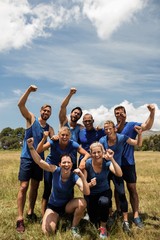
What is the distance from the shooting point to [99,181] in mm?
6957

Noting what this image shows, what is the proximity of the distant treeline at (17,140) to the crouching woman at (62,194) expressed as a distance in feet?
311

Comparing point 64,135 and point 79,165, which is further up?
point 64,135

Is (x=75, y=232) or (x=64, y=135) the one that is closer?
(x=75, y=232)

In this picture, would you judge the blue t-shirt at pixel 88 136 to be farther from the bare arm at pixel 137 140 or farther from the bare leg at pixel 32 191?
the bare leg at pixel 32 191

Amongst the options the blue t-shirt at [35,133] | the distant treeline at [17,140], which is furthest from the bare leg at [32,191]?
the distant treeline at [17,140]

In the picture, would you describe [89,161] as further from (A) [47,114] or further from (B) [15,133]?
(B) [15,133]

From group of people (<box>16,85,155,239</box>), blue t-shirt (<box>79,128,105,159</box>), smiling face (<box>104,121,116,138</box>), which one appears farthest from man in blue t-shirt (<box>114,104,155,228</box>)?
smiling face (<box>104,121,116,138</box>)

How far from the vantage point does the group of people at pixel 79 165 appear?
6785 mm

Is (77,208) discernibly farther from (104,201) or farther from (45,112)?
(45,112)

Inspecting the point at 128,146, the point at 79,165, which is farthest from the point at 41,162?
the point at 128,146

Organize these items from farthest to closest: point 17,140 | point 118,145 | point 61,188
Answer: point 17,140 < point 118,145 < point 61,188

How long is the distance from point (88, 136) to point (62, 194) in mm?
1734

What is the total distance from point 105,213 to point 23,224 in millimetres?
1901

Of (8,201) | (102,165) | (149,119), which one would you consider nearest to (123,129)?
(149,119)
